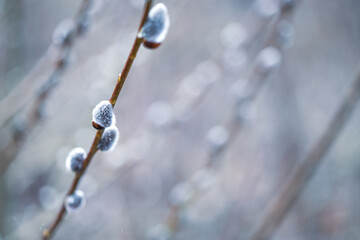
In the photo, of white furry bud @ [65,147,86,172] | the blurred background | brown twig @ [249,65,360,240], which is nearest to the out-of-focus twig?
the blurred background

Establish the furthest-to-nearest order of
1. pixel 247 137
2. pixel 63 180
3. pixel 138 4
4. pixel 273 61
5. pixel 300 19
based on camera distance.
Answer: pixel 300 19
pixel 247 137
pixel 63 180
pixel 138 4
pixel 273 61

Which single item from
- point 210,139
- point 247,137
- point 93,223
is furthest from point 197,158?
point 210,139

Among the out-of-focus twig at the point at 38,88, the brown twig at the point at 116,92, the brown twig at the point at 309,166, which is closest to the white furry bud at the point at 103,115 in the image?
the brown twig at the point at 116,92

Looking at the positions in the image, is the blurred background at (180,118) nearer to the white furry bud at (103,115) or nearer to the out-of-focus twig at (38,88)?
the out-of-focus twig at (38,88)

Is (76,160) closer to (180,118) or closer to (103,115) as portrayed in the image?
(103,115)

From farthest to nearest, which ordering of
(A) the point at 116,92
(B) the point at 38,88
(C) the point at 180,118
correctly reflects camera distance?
1. (C) the point at 180,118
2. (B) the point at 38,88
3. (A) the point at 116,92

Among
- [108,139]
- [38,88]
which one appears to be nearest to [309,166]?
[108,139]

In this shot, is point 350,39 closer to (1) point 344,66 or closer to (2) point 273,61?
(1) point 344,66

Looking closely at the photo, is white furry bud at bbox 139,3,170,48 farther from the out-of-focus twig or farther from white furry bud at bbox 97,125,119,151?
the out-of-focus twig
